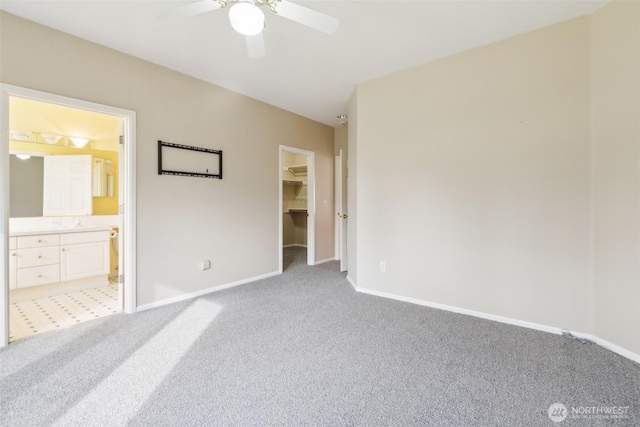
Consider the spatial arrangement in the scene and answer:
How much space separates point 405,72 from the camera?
3.13 meters

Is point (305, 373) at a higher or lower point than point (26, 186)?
lower

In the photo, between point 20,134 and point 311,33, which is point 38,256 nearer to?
point 20,134

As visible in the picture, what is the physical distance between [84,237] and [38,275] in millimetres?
602

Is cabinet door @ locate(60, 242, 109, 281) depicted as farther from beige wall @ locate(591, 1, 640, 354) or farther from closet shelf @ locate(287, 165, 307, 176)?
beige wall @ locate(591, 1, 640, 354)

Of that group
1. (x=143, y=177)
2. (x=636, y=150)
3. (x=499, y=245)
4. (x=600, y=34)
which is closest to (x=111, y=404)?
(x=143, y=177)

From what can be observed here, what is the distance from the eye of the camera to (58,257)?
136 inches

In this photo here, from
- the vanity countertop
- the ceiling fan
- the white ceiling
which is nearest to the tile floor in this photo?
the vanity countertop

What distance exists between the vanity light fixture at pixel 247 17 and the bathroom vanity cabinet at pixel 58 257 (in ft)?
11.7

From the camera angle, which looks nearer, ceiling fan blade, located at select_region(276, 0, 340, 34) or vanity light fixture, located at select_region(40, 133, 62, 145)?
ceiling fan blade, located at select_region(276, 0, 340, 34)

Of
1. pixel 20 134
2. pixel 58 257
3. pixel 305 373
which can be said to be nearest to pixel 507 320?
pixel 305 373

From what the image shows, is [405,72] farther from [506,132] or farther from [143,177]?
[143,177]

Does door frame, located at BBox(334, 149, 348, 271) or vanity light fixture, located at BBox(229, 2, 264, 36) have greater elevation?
vanity light fixture, located at BBox(229, 2, 264, 36)

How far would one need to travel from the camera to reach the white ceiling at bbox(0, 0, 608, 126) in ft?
6.93

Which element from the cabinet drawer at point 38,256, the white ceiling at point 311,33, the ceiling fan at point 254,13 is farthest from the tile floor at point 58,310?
the ceiling fan at point 254,13
